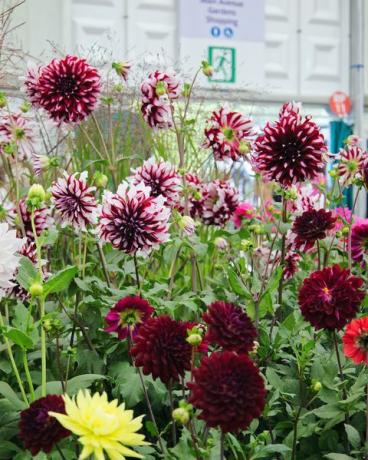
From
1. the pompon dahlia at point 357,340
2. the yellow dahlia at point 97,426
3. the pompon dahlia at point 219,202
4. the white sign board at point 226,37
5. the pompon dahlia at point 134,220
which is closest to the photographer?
the yellow dahlia at point 97,426

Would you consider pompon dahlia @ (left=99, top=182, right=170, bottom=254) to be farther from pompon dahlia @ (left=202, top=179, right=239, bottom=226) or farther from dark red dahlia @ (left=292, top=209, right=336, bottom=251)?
pompon dahlia @ (left=202, top=179, right=239, bottom=226)

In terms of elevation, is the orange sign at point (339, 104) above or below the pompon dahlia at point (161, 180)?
above

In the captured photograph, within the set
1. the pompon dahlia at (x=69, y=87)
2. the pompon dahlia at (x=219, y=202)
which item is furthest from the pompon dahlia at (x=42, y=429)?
the pompon dahlia at (x=219, y=202)

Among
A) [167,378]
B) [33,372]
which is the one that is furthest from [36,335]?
[167,378]

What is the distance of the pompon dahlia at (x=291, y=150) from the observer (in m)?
0.67

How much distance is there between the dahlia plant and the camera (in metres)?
0.42

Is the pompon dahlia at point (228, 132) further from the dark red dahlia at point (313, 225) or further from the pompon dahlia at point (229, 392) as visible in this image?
the pompon dahlia at point (229, 392)

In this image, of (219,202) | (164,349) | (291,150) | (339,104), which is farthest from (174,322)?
(339,104)

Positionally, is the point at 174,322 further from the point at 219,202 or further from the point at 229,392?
the point at 219,202

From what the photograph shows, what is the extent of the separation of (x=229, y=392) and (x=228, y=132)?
46 centimetres

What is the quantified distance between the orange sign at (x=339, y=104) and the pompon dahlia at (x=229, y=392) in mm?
3212

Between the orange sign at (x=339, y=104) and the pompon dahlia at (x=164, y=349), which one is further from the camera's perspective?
the orange sign at (x=339, y=104)

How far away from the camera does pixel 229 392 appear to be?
387 mm

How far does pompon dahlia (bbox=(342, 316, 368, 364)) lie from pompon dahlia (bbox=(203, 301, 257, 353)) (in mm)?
109
